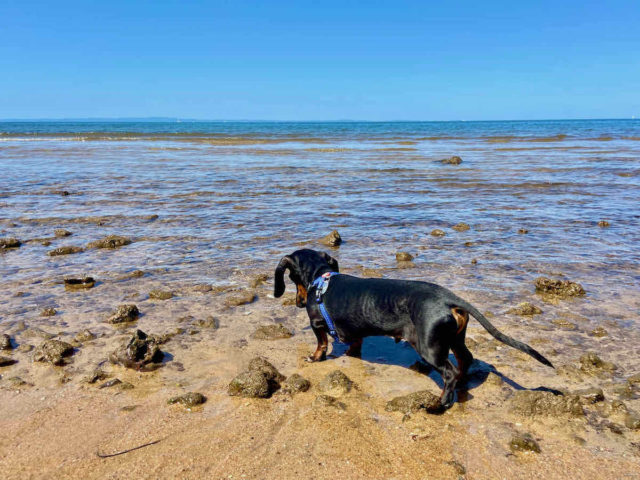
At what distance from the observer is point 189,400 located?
369cm

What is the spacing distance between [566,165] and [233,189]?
14220mm

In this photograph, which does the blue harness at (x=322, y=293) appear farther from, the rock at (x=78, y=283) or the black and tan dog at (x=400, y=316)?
the rock at (x=78, y=283)

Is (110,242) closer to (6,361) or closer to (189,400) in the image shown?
(6,361)

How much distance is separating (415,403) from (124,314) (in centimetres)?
328

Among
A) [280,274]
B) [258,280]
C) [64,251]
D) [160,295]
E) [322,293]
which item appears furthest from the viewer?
[64,251]

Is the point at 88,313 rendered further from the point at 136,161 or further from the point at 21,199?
the point at 136,161

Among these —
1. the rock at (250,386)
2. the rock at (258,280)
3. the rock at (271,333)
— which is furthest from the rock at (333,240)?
the rock at (250,386)

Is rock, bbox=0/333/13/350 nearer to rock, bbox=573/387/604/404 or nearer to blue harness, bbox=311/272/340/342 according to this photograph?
blue harness, bbox=311/272/340/342

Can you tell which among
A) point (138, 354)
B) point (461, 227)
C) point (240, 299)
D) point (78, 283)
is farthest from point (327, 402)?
point (461, 227)

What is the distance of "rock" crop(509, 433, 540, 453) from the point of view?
309cm

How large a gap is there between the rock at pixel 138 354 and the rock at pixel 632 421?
3.78m

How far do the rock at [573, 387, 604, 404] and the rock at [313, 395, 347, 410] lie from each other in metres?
1.82

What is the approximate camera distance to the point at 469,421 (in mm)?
3449

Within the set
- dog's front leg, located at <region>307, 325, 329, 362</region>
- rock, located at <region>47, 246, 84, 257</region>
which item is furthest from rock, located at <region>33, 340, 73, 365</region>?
rock, located at <region>47, 246, 84, 257</region>
